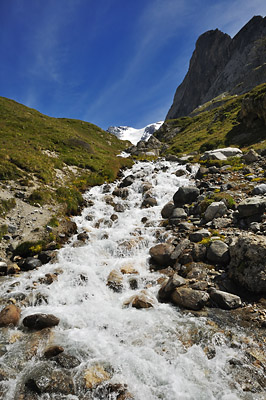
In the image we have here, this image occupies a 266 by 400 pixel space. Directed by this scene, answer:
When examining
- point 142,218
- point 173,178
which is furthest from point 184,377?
point 173,178

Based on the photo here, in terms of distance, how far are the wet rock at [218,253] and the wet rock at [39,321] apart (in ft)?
28.0

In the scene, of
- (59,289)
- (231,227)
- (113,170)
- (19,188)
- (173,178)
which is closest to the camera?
(59,289)

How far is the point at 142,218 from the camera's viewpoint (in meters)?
19.9

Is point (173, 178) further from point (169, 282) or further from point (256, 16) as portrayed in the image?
point (256, 16)

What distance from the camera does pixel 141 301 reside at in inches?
391

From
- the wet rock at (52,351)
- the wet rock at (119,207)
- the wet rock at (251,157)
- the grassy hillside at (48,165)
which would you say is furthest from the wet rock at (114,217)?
the wet rock at (251,157)

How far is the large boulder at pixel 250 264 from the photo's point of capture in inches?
352

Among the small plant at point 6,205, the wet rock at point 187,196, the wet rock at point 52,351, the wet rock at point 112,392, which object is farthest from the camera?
the wet rock at point 187,196

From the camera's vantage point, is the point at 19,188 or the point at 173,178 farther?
the point at 173,178

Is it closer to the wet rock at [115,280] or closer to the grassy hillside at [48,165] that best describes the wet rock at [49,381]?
the wet rock at [115,280]

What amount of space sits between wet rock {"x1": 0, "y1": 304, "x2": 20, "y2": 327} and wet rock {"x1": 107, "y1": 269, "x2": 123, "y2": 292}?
4.69 metres

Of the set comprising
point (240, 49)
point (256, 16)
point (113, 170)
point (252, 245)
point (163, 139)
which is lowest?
point (252, 245)

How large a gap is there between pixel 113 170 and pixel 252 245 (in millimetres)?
29121

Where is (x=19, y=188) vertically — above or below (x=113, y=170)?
below
